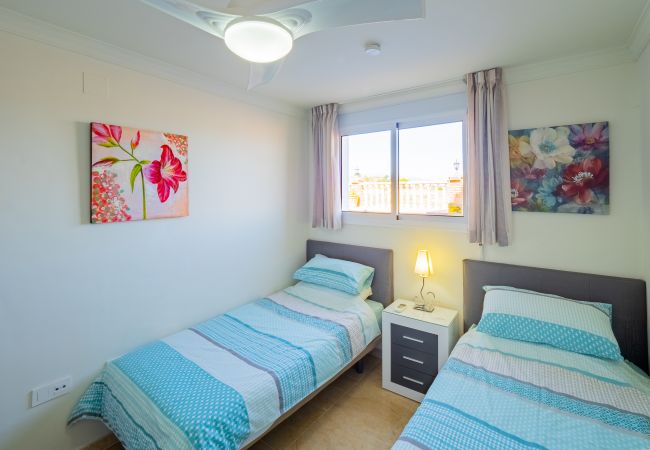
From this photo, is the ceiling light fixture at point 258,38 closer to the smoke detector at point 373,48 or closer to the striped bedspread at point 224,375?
the smoke detector at point 373,48

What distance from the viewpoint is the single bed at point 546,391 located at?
1.32 m

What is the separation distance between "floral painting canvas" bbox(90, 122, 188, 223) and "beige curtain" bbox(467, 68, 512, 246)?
2.19m

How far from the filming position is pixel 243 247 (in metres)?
2.96

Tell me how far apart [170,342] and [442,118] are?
8.92 ft

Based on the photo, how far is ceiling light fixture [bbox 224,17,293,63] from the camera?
3.64 feet

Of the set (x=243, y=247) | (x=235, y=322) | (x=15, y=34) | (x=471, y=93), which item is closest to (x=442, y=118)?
(x=471, y=93)

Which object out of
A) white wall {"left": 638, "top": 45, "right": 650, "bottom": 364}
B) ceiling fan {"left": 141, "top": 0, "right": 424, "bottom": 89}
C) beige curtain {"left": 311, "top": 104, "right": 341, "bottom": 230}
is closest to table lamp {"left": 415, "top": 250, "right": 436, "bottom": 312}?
beige curtain {"left": 311, "top": 104, "right": 341, "bottom": 230}

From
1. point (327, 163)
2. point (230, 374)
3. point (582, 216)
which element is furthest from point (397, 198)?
point (230, 374)

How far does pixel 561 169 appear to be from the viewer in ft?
7.25

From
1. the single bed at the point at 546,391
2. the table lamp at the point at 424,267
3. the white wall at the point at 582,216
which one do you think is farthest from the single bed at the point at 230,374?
the white wall at the point at 582,216

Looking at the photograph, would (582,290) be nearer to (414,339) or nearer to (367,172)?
→ (414,339)

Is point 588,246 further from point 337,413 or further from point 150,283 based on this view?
point 150,283

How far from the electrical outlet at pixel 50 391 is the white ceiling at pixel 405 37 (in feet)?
6.62

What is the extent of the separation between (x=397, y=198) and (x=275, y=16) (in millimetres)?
2151
